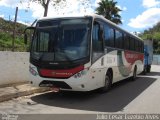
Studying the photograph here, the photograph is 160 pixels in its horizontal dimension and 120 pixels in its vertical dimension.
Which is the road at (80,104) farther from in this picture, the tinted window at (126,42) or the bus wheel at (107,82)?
the tinted window at (126,42)

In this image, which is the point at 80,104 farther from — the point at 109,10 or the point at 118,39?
the point at 109,10

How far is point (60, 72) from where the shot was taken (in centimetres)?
1191

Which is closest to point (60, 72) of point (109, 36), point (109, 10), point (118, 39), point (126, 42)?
point (109, 36)

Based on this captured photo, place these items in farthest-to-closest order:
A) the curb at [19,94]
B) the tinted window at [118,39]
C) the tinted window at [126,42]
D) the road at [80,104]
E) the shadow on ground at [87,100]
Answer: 1. the tinted window at [126,42]
2. the tinted window at [118,39]
3. the curb at [19,94]
4. the shadow on ground at [87,100]
5. the road at [80,104]

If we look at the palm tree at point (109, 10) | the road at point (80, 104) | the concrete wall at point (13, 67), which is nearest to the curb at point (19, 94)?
the road at point (80, 104)

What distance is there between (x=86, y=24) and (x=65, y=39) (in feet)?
3.02

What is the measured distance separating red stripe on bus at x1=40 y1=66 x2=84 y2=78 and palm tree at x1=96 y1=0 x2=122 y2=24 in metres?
38.2

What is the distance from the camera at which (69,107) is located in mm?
10758

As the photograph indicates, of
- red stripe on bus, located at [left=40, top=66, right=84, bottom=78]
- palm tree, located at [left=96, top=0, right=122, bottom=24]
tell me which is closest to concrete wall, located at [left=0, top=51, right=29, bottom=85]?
red stripe on bus, located at [left=40, top=66, right=84, bottom=78]

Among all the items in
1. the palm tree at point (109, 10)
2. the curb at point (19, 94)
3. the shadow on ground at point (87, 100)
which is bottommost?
the shadow on ground at point (87, 100)

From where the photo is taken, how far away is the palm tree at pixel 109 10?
4969 cm

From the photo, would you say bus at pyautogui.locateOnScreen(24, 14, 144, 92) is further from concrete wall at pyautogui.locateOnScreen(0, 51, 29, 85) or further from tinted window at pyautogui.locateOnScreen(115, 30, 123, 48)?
tinted window at pyautogui.locateOnScreen(115, 30, 123, 48)

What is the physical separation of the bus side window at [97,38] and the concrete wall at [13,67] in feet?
13.4

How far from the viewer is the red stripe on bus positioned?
38.5ft
